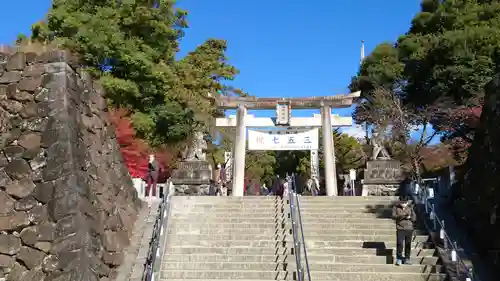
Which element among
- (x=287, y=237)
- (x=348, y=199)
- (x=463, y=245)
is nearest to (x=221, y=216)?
(x=287, y=237)

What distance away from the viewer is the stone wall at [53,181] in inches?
356

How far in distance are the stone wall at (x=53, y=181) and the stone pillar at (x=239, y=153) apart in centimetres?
761

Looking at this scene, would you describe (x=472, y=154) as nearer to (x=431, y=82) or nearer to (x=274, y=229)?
(x=274, y=229)

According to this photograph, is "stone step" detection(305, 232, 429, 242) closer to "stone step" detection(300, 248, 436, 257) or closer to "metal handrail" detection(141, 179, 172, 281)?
"stone step" detection(300, 248, 436, 257)

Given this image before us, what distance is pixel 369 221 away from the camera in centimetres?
1220

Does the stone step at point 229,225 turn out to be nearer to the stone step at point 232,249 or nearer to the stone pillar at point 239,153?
the stone step at point 232,249

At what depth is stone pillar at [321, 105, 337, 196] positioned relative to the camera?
746 inches

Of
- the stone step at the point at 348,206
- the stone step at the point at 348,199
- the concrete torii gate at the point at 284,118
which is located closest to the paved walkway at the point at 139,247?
the stone step at the point at 348,206

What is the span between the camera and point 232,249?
10.9 metres

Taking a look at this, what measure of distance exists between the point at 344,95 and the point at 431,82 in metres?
10.2

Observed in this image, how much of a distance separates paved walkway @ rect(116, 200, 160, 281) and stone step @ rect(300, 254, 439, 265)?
120 inches

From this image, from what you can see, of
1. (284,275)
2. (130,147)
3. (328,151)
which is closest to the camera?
(284,275)

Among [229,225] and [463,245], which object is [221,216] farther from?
[463,245]

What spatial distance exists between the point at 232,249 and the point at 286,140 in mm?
9485
